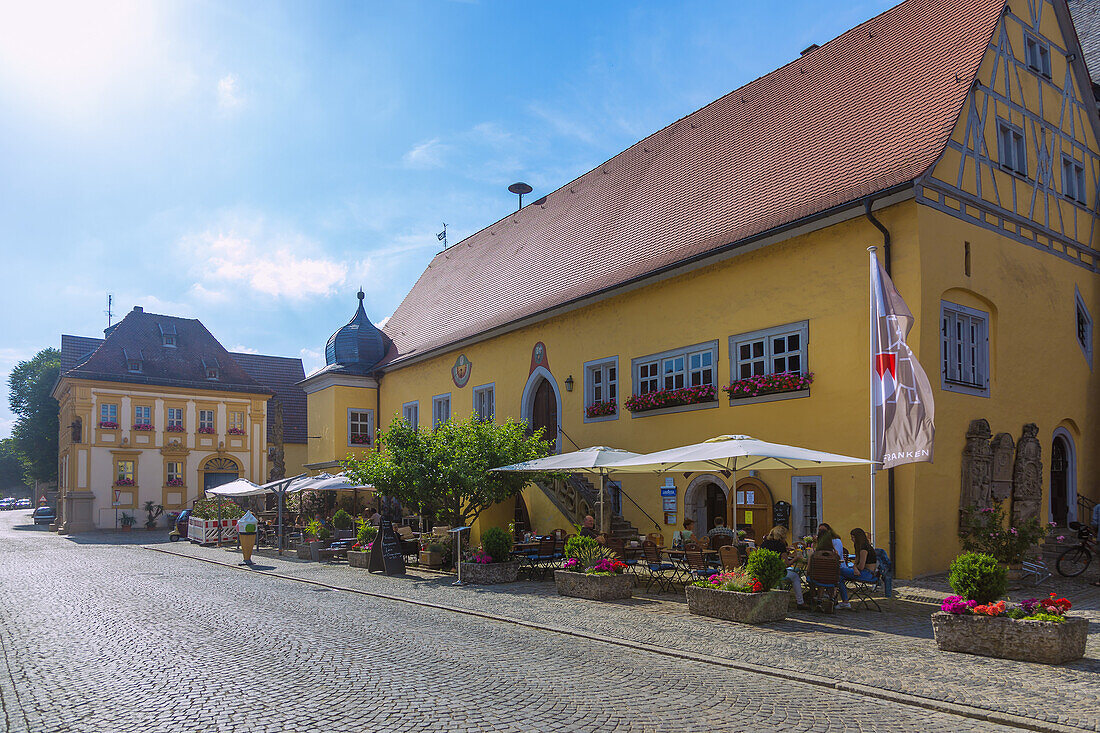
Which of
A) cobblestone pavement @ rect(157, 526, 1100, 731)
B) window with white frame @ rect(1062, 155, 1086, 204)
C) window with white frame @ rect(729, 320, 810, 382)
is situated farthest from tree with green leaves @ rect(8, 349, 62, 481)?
window with white frame @ rect(1062, 155, 1086, 204)

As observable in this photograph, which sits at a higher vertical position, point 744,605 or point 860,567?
point 860,567

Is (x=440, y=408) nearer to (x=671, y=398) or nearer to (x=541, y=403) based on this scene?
(x=541, y=403)

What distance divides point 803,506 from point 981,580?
23.0 feet

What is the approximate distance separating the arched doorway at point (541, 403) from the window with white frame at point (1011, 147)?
1225 cm

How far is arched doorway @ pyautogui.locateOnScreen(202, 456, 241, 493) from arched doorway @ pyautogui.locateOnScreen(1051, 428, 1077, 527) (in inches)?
1601

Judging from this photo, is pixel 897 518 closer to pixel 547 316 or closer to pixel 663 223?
pixel 663 223

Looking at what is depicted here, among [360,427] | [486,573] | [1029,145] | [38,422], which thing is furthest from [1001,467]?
[38,422]

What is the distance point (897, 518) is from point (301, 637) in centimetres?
988

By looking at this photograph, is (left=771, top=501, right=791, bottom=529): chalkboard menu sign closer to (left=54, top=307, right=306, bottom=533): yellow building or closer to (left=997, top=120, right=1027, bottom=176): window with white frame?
(left=997, top=120, right=1027, bottom=176): window with white frame

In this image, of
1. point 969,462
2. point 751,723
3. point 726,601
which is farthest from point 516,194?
point 751,723

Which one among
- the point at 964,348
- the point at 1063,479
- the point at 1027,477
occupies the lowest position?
the point at 1063,479

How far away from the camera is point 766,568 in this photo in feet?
38.3

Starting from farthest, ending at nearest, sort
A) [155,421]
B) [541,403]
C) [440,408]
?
[155,421], [440,408], [541,403]

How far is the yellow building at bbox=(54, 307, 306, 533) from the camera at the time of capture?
43250 mm
